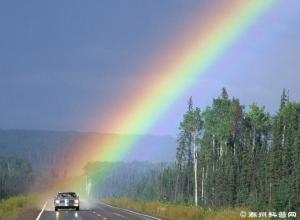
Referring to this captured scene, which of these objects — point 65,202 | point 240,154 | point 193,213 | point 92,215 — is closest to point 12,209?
point 65,202

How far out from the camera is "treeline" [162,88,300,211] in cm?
8600

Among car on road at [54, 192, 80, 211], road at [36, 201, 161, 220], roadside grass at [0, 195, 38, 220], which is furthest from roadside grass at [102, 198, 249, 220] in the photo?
roadside grass at [0, 195, 38, 220]

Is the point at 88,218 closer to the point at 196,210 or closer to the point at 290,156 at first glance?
the point at 196,210

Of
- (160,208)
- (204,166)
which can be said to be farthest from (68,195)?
(204,166)

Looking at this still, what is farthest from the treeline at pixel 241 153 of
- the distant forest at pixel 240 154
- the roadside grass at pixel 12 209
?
the roadside grass at pixel 12 209

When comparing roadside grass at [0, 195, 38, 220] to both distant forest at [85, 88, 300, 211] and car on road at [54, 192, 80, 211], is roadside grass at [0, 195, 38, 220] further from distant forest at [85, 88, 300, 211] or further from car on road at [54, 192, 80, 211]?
distant forest at [85, 88, 300, 211]

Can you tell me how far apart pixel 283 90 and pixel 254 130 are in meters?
12.6

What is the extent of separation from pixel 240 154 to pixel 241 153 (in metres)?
0.37

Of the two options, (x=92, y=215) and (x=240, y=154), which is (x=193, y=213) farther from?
(x=240, y=154)

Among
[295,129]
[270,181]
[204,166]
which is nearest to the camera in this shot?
[270,181]

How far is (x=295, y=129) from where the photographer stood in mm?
99000

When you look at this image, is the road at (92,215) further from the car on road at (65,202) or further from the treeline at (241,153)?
the treeline at (241,153)

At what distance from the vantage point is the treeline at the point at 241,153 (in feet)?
282

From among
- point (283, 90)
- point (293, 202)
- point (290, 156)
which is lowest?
point (293, 202)
